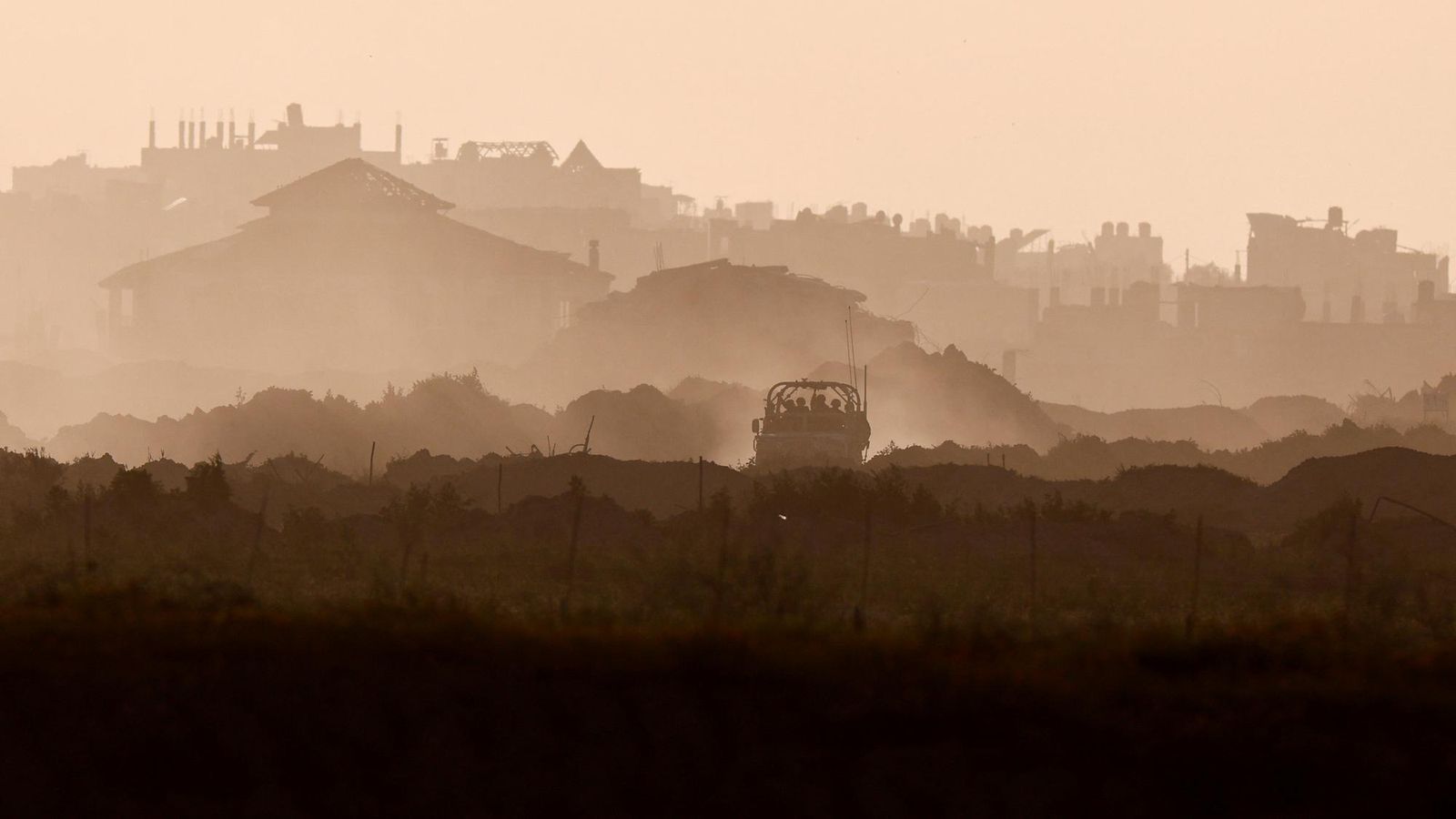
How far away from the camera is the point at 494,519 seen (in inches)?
1275

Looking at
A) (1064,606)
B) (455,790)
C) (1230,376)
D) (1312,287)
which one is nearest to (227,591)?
(455,790)

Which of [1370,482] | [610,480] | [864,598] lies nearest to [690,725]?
[864,598]

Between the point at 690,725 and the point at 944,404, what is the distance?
46629 millimetres

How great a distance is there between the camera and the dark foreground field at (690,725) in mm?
17078

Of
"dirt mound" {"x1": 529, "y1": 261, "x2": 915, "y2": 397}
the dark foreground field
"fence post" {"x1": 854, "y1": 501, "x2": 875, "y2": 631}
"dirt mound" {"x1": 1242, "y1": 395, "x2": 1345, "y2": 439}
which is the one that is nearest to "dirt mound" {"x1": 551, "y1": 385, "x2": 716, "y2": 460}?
"dirt mound" {"x1": 529, "y1": 261, "x2": 915, "y2": 397}

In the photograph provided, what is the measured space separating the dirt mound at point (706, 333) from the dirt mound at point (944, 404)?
7.98m

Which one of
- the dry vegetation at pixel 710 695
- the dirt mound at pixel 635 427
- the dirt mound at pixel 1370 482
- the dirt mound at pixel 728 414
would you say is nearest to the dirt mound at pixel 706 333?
the dirt mound at pixel 728 414

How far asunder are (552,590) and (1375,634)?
932 cm

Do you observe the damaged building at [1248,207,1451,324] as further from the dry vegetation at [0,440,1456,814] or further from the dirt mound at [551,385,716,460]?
the dry vegetation at [0,440,1456,814]

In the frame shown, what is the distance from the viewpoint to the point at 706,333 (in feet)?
249

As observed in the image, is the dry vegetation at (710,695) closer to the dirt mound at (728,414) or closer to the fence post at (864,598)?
the fence post at (864,598)

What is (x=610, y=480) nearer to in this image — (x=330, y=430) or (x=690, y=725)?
(x=330, y=430)

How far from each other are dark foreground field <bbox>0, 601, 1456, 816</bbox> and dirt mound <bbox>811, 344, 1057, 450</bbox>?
4263cm

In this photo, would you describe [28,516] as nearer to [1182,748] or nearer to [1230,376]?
[1182,748]
